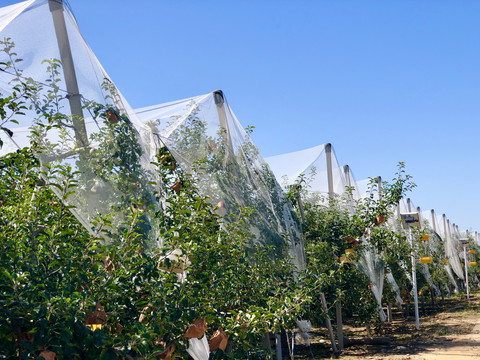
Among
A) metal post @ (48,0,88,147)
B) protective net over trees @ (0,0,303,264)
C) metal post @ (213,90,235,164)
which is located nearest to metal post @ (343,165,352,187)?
metal post @ (213,90,235,164)

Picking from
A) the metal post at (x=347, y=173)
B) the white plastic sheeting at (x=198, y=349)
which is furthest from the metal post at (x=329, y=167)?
the white plastic sheeting at (x=198, y=349)

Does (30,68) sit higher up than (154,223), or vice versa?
(30,68)

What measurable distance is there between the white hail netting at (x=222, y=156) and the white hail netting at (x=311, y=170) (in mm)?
3005

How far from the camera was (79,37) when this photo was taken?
3283 mm

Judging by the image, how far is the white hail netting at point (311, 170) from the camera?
895 centimetres

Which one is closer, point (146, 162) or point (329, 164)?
point (146, 162)

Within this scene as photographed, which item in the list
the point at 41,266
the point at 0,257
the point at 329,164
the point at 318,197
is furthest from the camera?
the point at 329,164

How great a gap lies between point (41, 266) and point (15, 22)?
5.69 ft

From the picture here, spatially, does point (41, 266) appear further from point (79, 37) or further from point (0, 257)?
point (79, 37)

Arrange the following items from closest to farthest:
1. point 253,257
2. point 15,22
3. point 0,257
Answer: point 0,257 < point 15,22 < point 253,257

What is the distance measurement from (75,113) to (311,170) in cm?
672

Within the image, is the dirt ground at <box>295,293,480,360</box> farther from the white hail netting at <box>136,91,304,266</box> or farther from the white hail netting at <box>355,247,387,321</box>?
the white hail netting at <box>136,91,304,266</box>

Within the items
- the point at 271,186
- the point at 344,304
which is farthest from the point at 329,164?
the point at 271,186

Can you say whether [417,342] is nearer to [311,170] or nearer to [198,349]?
[311,170]
